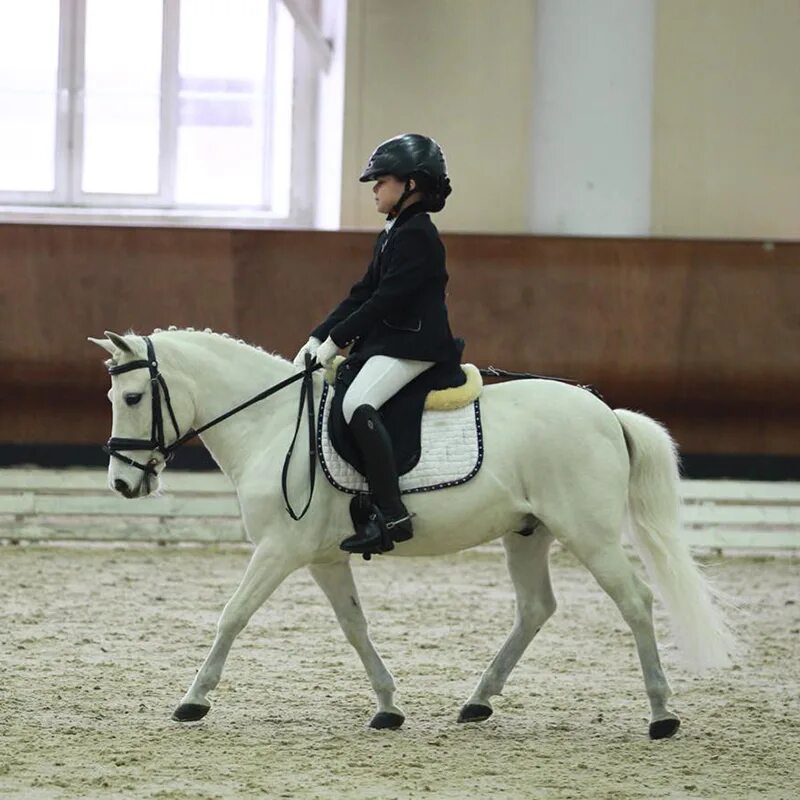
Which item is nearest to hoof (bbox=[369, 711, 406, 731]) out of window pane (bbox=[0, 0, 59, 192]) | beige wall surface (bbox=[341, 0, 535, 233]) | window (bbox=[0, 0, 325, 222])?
beige wall surface (bbox=[341, 0, 535, 233])

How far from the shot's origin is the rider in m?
4.17

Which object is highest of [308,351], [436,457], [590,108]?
[590,108]

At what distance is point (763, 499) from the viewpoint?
8.69 meters

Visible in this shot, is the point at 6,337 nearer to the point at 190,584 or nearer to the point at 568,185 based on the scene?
the point at 190,584

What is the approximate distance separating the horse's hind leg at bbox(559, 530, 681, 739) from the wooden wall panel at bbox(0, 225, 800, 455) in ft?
14.2

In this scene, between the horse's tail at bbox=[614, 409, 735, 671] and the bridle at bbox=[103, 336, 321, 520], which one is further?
the horse's tail at bbox=[614, 409, 735, 671]

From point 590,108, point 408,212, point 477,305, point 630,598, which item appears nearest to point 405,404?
point 408,212

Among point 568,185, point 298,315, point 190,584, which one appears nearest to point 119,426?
point 190,584

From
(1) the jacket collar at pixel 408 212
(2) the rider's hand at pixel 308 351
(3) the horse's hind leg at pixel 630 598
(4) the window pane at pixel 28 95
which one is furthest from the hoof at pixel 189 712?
(4) the window pane at pixel 28 95

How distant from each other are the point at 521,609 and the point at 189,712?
1.01 meters

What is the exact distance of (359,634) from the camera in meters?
4.39

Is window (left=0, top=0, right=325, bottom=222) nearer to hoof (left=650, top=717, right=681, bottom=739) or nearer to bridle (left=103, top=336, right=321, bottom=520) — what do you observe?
bridle (left=103, top=336, right=321, bottom=520)

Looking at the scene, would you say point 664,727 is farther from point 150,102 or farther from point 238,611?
point 150,102

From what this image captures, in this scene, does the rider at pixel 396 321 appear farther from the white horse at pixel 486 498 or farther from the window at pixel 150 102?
the window at pixel 150 102
